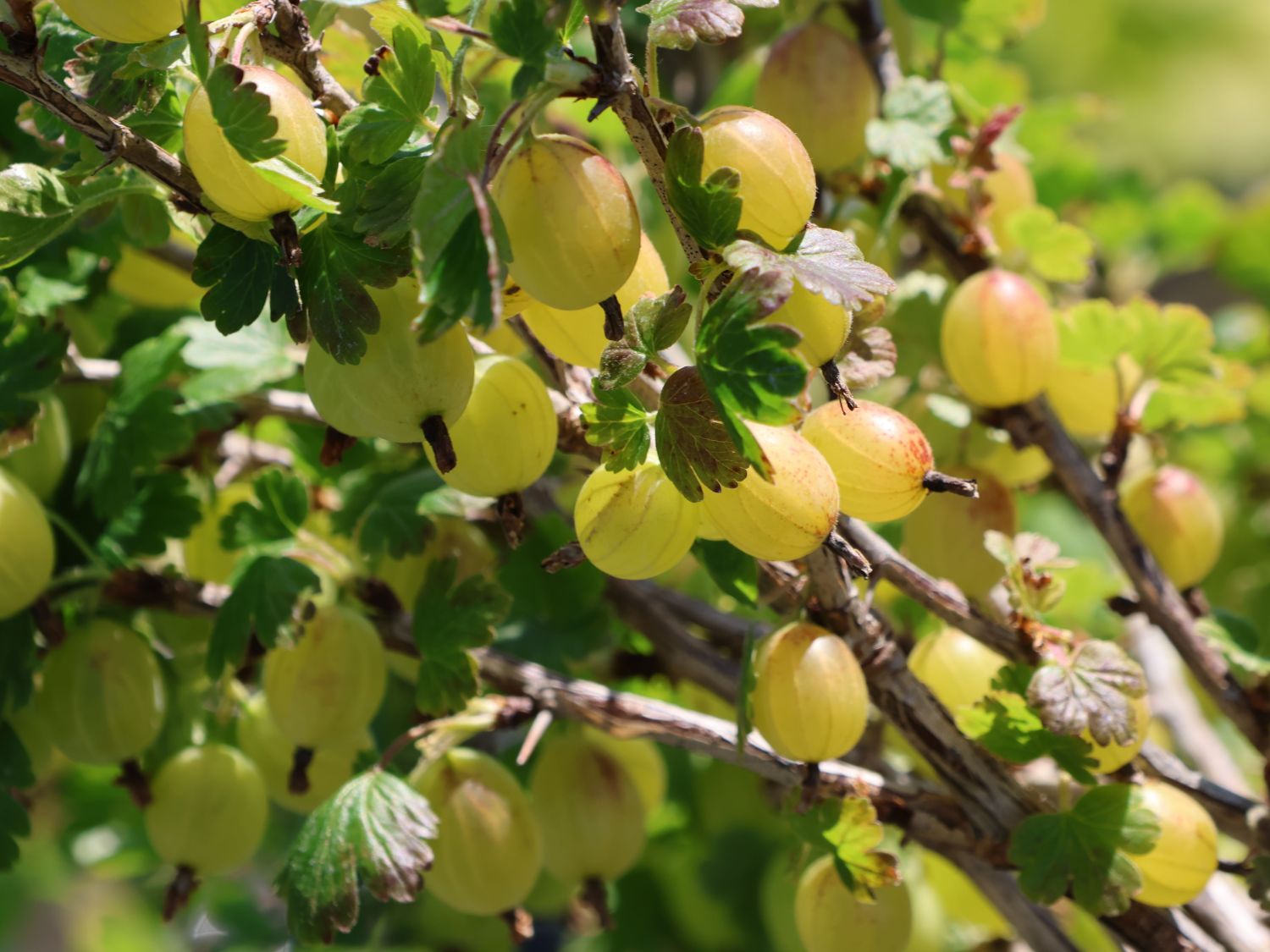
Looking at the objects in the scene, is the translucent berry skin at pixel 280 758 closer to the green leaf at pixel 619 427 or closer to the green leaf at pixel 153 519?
the green leaf at pixel 153 519

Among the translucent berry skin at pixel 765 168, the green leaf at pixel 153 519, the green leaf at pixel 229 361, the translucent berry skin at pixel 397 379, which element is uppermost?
the translucent berry skin at pixel 765 168

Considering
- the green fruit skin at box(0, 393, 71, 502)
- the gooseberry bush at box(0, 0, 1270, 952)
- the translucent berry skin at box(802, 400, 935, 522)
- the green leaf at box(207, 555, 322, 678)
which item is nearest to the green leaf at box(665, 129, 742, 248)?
the gooseberry bush at box(0, 0, 1270, 952)

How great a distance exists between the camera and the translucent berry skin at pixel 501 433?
0.47 meters

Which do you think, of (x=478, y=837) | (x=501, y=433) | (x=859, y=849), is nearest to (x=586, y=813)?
(x=478, y=837)

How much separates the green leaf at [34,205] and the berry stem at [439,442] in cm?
16

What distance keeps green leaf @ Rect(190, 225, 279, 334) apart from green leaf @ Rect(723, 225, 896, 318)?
0.58 ft

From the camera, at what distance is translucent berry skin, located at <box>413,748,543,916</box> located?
0.60 metres

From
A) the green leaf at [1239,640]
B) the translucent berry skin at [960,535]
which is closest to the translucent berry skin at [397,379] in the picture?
the translucent berry skin at [960,535]

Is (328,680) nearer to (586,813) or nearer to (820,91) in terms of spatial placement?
(586,813)

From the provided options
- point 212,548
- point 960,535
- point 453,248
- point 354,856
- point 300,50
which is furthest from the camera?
point 212,548

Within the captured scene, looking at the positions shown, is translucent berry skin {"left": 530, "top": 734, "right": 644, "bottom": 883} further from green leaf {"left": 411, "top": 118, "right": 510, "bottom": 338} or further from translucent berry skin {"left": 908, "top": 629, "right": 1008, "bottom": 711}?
green leaf {"left": 411, "top": 118, "right": 510, "bottom": 338}

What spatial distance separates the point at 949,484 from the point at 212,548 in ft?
1.58

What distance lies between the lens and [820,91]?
68 cm

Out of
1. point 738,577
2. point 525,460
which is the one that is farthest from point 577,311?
point 738,577
